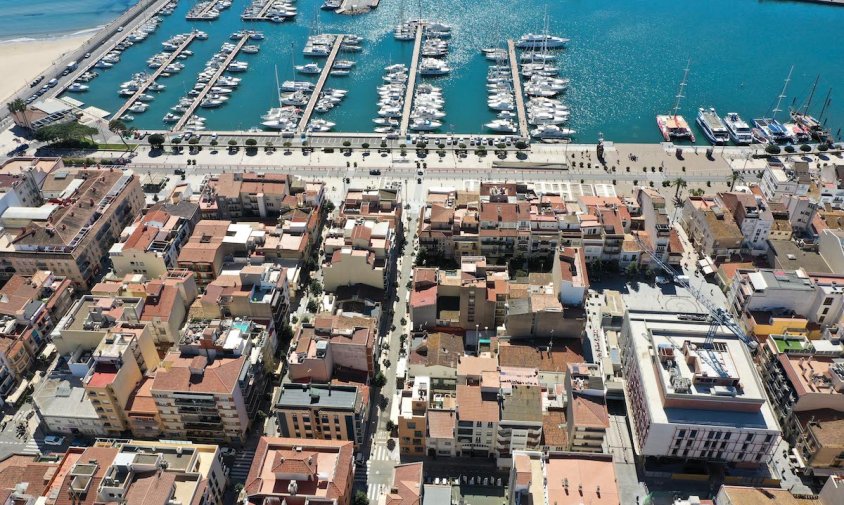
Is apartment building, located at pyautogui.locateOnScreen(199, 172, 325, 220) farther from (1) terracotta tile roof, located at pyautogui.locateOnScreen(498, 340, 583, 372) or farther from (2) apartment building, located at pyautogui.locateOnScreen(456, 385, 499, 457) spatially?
(2) apartment building, located at pyautogui.locateOnScreen(456, 385, 499, 457)

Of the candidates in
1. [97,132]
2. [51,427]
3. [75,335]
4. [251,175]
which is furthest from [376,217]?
[97,132]

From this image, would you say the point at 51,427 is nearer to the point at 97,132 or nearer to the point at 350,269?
the point at 350,269

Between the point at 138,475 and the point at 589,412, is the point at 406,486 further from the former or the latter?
the point at 138,475

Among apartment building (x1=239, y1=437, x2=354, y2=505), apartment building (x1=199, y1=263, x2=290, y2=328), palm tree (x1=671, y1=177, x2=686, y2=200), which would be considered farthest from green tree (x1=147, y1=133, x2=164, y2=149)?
palm tree (x1=671, y1=177, x2=686, y2=200)

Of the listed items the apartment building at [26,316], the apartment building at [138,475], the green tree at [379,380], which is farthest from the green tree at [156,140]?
the green tree at [379,380]

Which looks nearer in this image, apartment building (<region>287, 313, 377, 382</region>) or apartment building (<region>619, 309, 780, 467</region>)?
apartment building (<region>619, 309, 780, 467</region>)

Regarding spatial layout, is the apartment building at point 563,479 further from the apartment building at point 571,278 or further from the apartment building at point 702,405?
the apartment building at point 571,278
